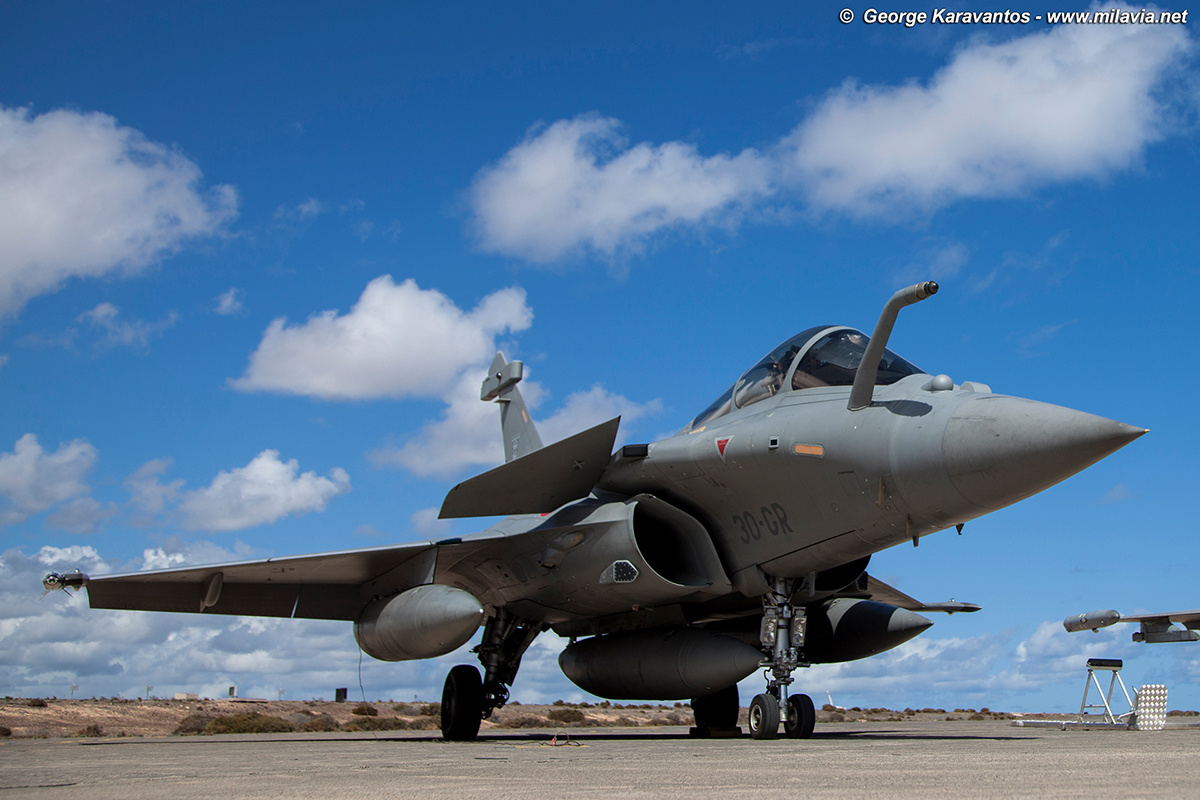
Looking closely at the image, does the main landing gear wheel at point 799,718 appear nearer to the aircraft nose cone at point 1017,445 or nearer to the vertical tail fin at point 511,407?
the aircraft nose cone at point 1017,445

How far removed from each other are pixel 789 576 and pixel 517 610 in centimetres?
393

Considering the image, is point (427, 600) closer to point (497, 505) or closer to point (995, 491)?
point (497, 505)

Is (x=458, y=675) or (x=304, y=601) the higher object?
(x=304, y=601)

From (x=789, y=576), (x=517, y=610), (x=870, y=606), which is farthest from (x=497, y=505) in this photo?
(x=870, y=606)

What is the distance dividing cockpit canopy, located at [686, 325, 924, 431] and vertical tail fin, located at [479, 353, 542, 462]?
6479mm

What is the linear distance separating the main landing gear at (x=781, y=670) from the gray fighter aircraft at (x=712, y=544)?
0.7 inches

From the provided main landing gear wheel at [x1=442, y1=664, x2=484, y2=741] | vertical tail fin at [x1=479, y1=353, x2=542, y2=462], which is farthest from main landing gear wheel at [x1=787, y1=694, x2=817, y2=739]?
vertical tail fin at [x1=479, y1=353, x2=542, y2=462]

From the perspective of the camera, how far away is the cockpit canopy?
27.5 feet

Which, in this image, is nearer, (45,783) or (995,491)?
(45,783)

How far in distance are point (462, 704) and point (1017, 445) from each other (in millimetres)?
7202

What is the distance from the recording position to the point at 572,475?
10273mm

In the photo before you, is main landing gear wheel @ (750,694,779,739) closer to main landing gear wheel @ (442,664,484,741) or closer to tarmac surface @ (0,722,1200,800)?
tarmac surface @ (0,722,1200,800)

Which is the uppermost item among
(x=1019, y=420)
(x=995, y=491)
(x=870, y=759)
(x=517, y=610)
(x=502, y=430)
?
(x=502, y=430)

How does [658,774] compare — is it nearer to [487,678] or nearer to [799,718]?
[799,718]
